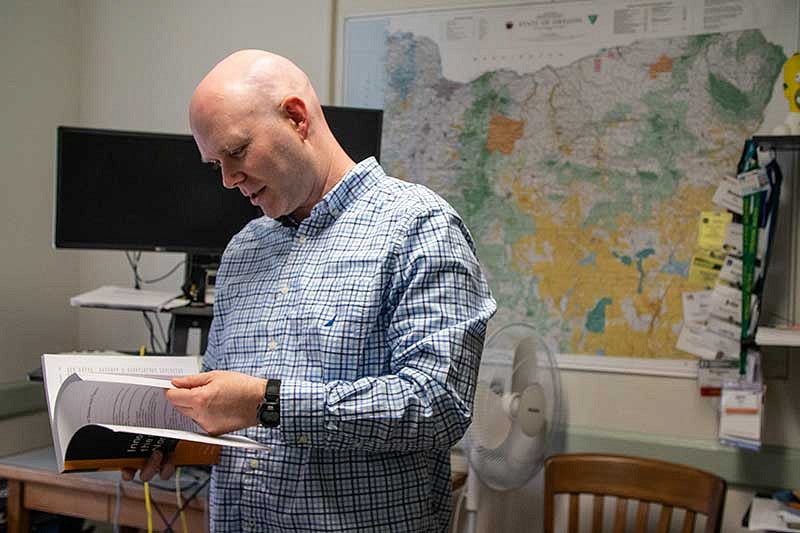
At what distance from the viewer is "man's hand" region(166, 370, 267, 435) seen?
1239mm

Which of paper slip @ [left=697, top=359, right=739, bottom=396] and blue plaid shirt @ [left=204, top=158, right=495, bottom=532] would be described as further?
paper slip @ [left=697, top=359, right=739, bottom=396]

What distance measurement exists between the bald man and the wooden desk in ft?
3.06

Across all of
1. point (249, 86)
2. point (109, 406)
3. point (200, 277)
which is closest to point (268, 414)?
point (109, 406)

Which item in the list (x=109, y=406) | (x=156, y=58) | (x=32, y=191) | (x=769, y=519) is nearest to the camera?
(x=109, y=406)

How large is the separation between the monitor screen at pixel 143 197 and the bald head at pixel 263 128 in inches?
42.0

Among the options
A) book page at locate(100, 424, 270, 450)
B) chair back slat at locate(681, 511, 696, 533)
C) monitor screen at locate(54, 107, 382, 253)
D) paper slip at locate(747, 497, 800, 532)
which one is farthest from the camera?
monitor screen at locate(54, 107, 382, 253)

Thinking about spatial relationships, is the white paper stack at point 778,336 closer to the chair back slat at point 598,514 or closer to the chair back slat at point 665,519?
the chair back slat at point 665,519

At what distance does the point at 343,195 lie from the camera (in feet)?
4.79

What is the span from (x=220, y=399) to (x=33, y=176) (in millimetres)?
2122

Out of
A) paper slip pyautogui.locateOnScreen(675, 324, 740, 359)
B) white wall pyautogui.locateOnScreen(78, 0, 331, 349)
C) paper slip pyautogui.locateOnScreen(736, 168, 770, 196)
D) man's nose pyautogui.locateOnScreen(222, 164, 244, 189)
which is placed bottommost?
paper slip pyautogui.locateOnScreen(675, 324, 740, 359)

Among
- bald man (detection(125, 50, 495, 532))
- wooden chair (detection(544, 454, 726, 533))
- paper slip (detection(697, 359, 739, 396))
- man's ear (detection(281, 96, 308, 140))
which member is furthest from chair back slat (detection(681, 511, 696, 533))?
man's ear (detection(281, 96, 308, 140))

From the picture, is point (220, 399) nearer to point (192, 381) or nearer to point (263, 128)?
point (192, 381)

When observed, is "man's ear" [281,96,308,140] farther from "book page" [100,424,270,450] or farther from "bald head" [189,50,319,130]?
"book page" [100,424,270,450]

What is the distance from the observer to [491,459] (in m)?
2.20
